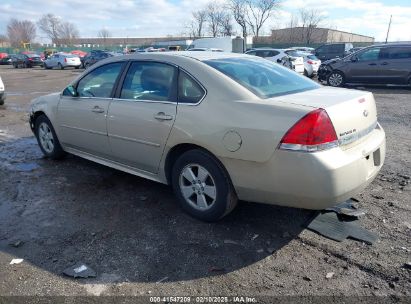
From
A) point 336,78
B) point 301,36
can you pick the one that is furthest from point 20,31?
point 336,78

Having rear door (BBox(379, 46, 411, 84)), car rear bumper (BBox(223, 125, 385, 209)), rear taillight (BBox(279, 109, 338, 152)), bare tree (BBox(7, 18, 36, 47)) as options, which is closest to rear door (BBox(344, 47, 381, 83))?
rear door (BBox(379, 46, 411, 84))

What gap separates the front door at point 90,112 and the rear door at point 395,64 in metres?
12.8

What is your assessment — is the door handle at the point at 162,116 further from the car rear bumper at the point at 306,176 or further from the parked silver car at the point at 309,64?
the parked silver car at the point at 309,64

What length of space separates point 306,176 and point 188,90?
4.70 feet

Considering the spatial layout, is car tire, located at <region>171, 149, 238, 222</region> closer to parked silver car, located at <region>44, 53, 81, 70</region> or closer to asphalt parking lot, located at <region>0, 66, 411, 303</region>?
asphalt parking lot, located at <region>0, 66, 411, 303</region>

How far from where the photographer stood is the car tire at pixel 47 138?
17.6 ft

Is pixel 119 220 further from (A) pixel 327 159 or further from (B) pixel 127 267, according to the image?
(A) pixel 327 159

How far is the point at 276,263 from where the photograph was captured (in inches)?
115

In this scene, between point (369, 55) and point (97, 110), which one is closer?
point (97, 110)

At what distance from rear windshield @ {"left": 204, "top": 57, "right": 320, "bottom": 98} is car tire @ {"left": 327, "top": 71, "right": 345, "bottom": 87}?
1186 cm

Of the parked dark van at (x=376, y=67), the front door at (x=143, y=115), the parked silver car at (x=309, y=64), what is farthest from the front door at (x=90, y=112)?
the parked silver car at (x=309, y=64)

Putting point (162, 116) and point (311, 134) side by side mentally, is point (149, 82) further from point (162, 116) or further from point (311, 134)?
point (311, 134)

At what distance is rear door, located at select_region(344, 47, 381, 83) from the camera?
1411 centimetres

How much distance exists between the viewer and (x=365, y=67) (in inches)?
562
